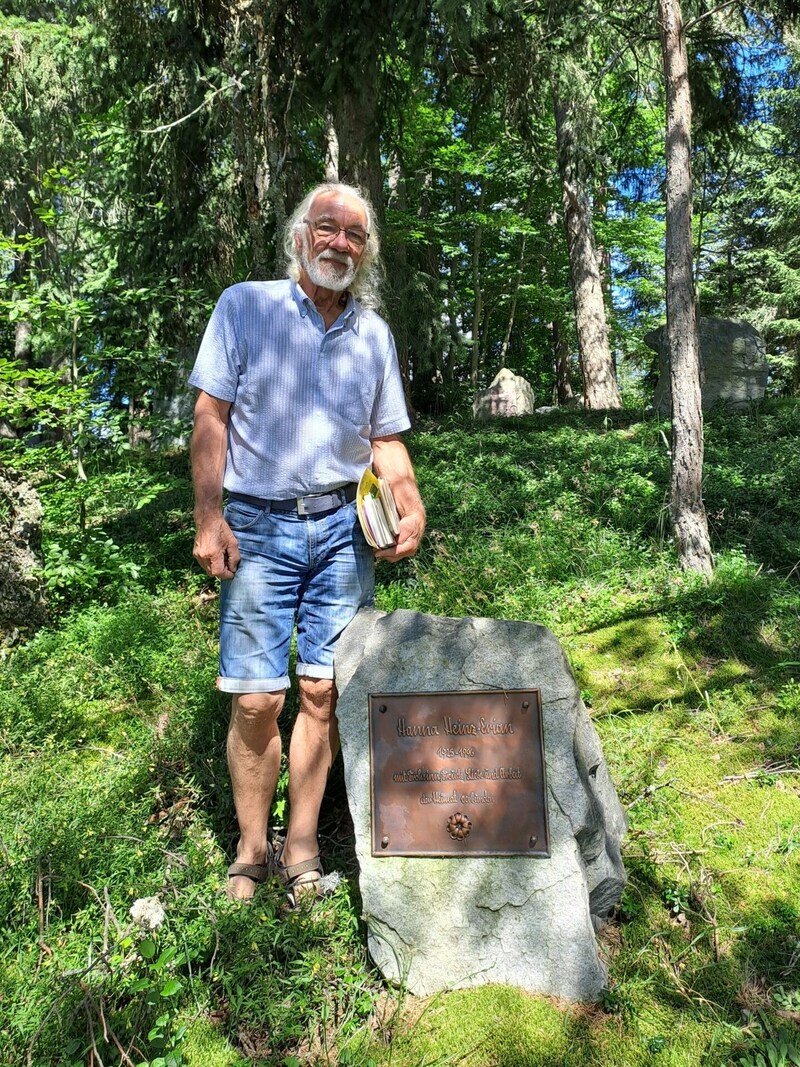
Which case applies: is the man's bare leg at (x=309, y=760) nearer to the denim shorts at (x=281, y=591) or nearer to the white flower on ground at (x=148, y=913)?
the denim shorts at (x=281, y=591)

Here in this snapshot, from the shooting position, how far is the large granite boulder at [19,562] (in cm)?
505

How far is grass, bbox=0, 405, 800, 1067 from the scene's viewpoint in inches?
89.8

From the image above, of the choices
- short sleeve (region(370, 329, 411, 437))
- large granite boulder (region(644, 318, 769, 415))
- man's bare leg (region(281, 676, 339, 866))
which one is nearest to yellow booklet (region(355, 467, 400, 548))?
short sleeve (region(370, 329, 411, 437))

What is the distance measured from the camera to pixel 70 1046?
201 centimetres

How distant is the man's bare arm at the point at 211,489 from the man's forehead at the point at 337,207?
0.77 meters

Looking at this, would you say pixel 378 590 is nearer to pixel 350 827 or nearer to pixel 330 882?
pixel 350 827

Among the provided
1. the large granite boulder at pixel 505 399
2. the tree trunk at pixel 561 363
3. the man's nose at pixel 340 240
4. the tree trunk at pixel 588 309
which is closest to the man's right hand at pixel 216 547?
the man's nose at pixel 340 240

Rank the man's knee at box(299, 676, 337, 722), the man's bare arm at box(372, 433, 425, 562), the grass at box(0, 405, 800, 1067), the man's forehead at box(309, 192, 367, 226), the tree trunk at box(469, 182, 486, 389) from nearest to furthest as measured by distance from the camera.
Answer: the grass at box(0, 405, 800, 1067), the man's forehead at box(309, 192, 367, 226), the man's knee at box(299, 676, 337, 722), the man's bare arm at box(372, 433, 425, 562), the tree trunk at box(469, 182, 486, 389)

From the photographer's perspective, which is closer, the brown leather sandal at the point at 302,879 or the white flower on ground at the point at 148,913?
the white flower on ground at the point at 148,913

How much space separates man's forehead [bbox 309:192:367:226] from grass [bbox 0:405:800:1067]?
237 centimetres

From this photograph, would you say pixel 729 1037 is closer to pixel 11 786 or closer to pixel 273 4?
pixel 11 786

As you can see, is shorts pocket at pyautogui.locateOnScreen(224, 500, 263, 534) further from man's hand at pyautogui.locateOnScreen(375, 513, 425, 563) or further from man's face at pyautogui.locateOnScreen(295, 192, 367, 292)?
man's face at pyautogui.locateOnScreen(295, 192, 367, 292)

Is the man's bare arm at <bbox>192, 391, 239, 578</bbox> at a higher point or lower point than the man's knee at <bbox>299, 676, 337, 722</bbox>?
higher

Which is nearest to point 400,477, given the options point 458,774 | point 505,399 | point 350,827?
point 458,774
